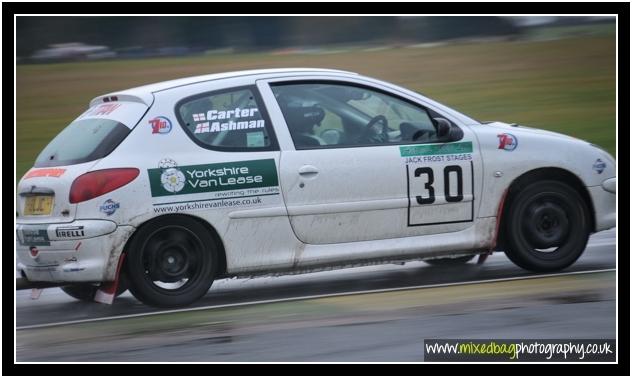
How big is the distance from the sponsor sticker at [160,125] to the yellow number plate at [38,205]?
0.86 meters

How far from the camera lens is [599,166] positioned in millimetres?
7637

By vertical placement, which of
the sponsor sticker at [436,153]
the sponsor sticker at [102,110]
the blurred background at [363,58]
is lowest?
the sponsor sticker at [436,153]

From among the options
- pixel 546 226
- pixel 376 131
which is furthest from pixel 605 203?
pixel 376 131

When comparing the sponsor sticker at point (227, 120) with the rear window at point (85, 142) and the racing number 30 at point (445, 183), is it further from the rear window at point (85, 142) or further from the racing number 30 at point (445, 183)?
the racing number 30 at point (445, 183)

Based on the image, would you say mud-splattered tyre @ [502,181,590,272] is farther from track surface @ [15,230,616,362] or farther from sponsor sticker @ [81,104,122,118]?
sponsor sticker @ [81,104,122,118]

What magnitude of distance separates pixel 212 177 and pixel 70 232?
3.42 feet

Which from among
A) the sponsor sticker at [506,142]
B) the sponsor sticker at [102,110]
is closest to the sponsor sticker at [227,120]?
the sponsor sticker at [102,110]

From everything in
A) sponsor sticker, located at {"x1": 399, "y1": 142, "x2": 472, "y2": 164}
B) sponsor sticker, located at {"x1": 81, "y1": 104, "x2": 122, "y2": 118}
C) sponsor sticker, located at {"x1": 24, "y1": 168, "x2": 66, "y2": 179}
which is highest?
sponsor sticker, located at {"x1": 81, "y1": 104, "x2": 122, "y2": 118}

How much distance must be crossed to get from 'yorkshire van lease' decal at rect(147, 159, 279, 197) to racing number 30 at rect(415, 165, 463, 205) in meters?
1.13

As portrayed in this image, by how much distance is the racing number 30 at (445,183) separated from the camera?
23.7ft

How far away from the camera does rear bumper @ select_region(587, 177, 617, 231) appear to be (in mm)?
7602

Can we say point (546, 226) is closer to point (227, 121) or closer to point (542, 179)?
point (542, 179)

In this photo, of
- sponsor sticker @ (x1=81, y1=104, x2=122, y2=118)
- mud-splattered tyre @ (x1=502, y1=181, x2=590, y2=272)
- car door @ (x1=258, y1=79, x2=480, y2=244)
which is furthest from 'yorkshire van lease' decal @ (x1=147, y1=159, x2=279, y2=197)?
mud-splattered tyre @ (x1=502, y1=181, x2=590, y2=272)

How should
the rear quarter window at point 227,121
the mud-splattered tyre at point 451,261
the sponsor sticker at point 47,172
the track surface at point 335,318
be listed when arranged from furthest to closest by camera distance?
the mud-splattered tyre at point 451,261 → the rear quarter window at point 227,121 → the sponsor sticker at point 47,172 → the track surface at point 335,318
